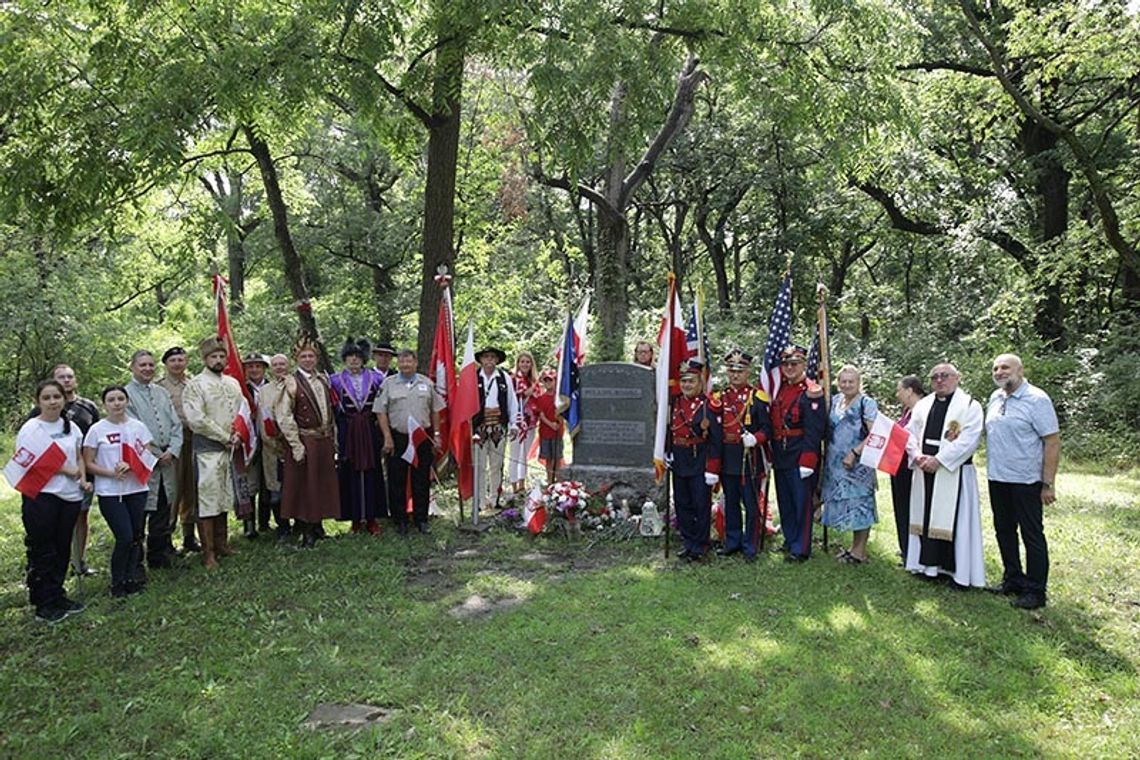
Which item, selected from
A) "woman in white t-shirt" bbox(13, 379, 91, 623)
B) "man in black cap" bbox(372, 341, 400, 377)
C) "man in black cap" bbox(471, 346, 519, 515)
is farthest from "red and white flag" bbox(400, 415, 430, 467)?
"woman in white t-shirt" bbox(13, 379, 91, 623)

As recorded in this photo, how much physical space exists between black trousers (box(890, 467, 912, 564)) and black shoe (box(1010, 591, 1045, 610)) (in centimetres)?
99

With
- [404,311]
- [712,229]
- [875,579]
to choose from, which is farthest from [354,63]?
[712,229]

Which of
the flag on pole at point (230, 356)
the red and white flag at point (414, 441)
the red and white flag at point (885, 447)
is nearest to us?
the red and white flag at point (885, 447)

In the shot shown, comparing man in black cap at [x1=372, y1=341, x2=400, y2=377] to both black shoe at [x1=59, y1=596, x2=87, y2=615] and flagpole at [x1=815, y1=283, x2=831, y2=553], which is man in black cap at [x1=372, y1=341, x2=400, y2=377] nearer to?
black shoe at [x1=59, y1=596, x2=87, y2=615]

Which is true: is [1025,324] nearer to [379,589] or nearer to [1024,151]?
[1024,151]

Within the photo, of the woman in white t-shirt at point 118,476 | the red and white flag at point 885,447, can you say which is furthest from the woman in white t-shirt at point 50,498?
the red and white flag at point 885,447

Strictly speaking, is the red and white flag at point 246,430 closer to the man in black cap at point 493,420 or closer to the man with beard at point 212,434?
the man with beard at point 212,434

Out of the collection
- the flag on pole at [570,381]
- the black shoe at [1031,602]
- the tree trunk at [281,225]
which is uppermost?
the tree trunk at [281,225]

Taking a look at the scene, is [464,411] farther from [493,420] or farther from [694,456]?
[694,456]

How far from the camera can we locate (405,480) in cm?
822

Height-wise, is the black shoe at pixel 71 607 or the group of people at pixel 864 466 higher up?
the group of people at pixel 864 466

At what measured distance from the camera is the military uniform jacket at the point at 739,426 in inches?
272

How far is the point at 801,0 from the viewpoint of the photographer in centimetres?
984

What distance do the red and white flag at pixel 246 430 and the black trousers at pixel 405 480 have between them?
52.1 inches
